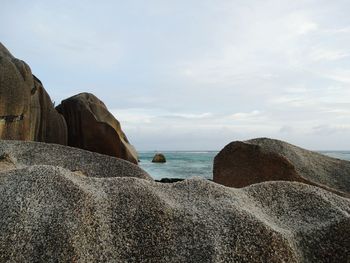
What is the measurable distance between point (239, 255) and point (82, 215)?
943mm

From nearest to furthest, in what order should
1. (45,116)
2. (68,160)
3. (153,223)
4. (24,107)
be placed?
(153,223), (68,160), (24,107), (45,116)

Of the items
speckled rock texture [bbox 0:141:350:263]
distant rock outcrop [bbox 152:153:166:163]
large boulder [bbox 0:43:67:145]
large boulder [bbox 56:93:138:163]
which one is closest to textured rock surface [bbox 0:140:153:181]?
large boulder [bbox 0:43:67:145]

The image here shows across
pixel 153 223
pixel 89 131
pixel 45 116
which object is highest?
pixel 45 116

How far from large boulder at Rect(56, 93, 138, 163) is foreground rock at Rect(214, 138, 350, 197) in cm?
434

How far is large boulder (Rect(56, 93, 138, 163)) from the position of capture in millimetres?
10586

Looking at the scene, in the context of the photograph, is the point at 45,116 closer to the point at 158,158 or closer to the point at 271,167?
the point at 271,167

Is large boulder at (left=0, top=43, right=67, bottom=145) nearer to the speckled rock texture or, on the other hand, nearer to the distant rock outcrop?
the speckled rock texture

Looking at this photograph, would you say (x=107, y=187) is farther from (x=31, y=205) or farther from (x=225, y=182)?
(x=225, y=182)

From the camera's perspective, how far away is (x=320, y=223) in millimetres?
2846

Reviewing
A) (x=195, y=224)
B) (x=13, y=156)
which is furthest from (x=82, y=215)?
(x=13, y=156)

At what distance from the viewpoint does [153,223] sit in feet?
8.40

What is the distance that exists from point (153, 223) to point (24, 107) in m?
5.55

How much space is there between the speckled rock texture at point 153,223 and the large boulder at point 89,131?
7.64 m

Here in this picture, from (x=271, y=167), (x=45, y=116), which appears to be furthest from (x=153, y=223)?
(x=45, y=116)
